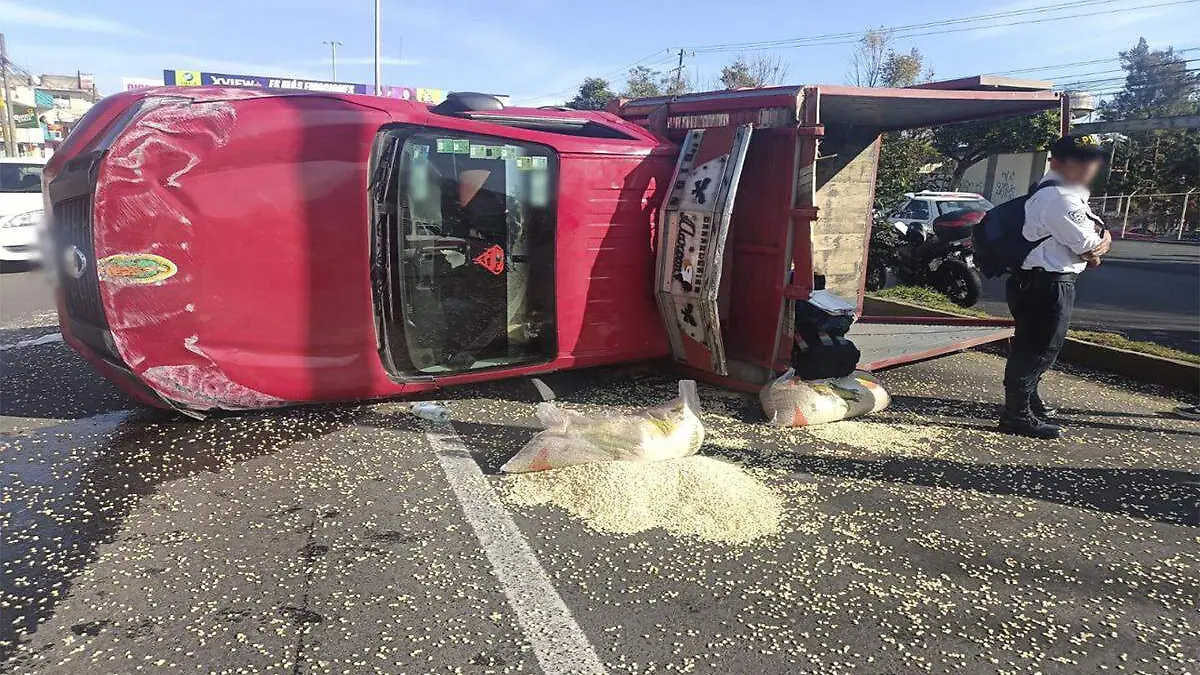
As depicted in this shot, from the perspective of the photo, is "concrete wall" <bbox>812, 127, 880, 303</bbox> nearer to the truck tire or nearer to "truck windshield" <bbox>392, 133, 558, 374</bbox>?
"truck windshield" <bbox>392, 133, 558, 374</bbox>

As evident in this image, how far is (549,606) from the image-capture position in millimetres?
2605

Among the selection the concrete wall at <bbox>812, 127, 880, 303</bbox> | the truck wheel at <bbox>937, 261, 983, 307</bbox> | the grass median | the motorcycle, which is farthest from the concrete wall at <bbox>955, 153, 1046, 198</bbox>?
the concrete wall at <bbox>812, 127, 880, 303</bbox>

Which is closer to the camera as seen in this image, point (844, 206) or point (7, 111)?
point (844, 206)

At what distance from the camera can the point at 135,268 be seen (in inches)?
139

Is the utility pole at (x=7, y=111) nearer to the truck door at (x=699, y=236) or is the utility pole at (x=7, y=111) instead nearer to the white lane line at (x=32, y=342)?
the white lane line at (x=32, y=342)

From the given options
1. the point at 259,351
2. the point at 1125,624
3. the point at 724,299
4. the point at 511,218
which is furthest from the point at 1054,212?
the point at 259,351

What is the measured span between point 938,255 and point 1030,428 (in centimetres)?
622

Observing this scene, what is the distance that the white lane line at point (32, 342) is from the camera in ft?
19.0

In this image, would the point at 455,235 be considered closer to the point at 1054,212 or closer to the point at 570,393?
the point at 570,393

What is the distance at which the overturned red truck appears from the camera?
142 inches

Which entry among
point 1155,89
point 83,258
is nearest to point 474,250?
point 83,258

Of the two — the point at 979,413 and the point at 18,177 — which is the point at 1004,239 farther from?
the point at 18,177

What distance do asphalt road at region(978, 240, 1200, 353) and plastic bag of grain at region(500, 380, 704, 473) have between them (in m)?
6.71

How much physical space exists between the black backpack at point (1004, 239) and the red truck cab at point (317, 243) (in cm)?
233
